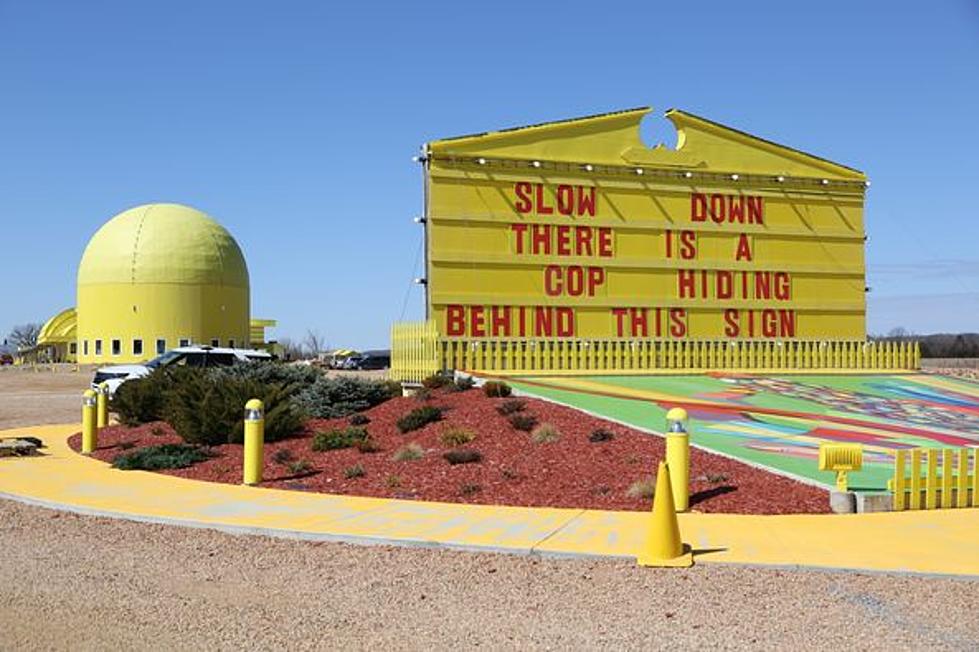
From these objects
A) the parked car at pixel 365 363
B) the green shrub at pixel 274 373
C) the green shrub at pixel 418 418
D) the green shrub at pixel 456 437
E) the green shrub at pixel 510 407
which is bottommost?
the parked car at pixel 365 363

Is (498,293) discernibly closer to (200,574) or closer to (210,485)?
(210,485)

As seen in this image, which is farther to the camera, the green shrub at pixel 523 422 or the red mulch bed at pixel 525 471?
the green shrub at pixel 523 422

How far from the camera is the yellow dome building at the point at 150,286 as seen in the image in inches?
2766

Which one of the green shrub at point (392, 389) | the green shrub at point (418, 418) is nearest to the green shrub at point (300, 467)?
the green shrub at point (418, 418)

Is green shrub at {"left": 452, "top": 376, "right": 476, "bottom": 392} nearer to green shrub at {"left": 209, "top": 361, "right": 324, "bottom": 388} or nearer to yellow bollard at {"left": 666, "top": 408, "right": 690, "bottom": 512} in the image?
green shrub at {"left": 209, "top": 361, "right": 324, "bottom": 388}

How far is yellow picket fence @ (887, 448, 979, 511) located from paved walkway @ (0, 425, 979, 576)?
0.79 feet

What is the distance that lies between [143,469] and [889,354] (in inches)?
815

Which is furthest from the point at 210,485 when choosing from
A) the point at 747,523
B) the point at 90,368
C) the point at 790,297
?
the point at 90,368

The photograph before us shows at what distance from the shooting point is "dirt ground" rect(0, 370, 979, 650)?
632 cm

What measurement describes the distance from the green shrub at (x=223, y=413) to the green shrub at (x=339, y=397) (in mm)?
960

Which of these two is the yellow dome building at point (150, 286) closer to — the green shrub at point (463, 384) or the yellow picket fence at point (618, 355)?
the yellow picket fence at point (618, 355)

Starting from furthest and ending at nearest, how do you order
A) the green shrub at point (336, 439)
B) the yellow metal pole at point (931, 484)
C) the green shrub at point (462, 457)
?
the green shrub at point (336, 439)
the green shrub at point (462, 457)
the yellow metal pole at point (931, 484)

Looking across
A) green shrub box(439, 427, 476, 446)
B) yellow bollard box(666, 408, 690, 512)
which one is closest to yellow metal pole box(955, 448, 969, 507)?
yellow bollard box(666, 408, 690, 512)

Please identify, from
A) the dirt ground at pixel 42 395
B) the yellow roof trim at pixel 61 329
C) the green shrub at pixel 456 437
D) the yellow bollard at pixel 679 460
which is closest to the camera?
the yellow bollard at pixel 679 460
